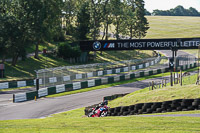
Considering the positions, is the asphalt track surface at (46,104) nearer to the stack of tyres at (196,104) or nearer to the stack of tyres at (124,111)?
the stack of tyres at (124,111)

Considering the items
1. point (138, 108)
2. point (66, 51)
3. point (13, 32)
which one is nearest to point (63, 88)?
point (13, 32)

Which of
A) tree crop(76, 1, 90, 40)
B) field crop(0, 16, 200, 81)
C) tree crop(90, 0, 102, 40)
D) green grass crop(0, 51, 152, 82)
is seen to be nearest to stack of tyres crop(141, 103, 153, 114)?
green grass crop(0, 51, 152, 82)

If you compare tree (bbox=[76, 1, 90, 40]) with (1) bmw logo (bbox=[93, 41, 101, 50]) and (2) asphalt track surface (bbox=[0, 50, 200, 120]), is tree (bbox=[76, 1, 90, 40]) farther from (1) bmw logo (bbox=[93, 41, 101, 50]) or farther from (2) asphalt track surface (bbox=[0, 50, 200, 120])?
(2) asphalt track surface (bbox=[0, 50, 200, 120])

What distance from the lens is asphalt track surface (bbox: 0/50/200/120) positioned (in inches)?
924

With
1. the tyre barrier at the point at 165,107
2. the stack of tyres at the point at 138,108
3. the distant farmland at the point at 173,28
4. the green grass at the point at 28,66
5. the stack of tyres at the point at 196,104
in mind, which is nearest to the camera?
the stack of tyres at the point at 196,104

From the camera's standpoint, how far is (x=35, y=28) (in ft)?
167

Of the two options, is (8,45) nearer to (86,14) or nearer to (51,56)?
(51,56)

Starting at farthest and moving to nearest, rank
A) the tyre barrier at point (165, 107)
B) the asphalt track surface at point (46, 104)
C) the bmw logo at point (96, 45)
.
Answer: the bmw logo at point (96, 45) → the asphalt track surface at point (46, 104) → the tyre barrier at point (165, 107)

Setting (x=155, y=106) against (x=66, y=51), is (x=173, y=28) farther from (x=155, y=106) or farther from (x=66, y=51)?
(x=155, y=106)

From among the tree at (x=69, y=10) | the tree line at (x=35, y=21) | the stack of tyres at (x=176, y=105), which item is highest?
the tree at (x=69, y=10)

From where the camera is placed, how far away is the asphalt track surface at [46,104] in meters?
23.5

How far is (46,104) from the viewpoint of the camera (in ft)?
91.2

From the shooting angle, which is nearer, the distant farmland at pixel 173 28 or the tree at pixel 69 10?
the tree at pixel 69 10

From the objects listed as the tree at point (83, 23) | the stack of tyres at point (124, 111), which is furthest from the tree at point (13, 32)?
the stack of tyres at point (124, 111)
